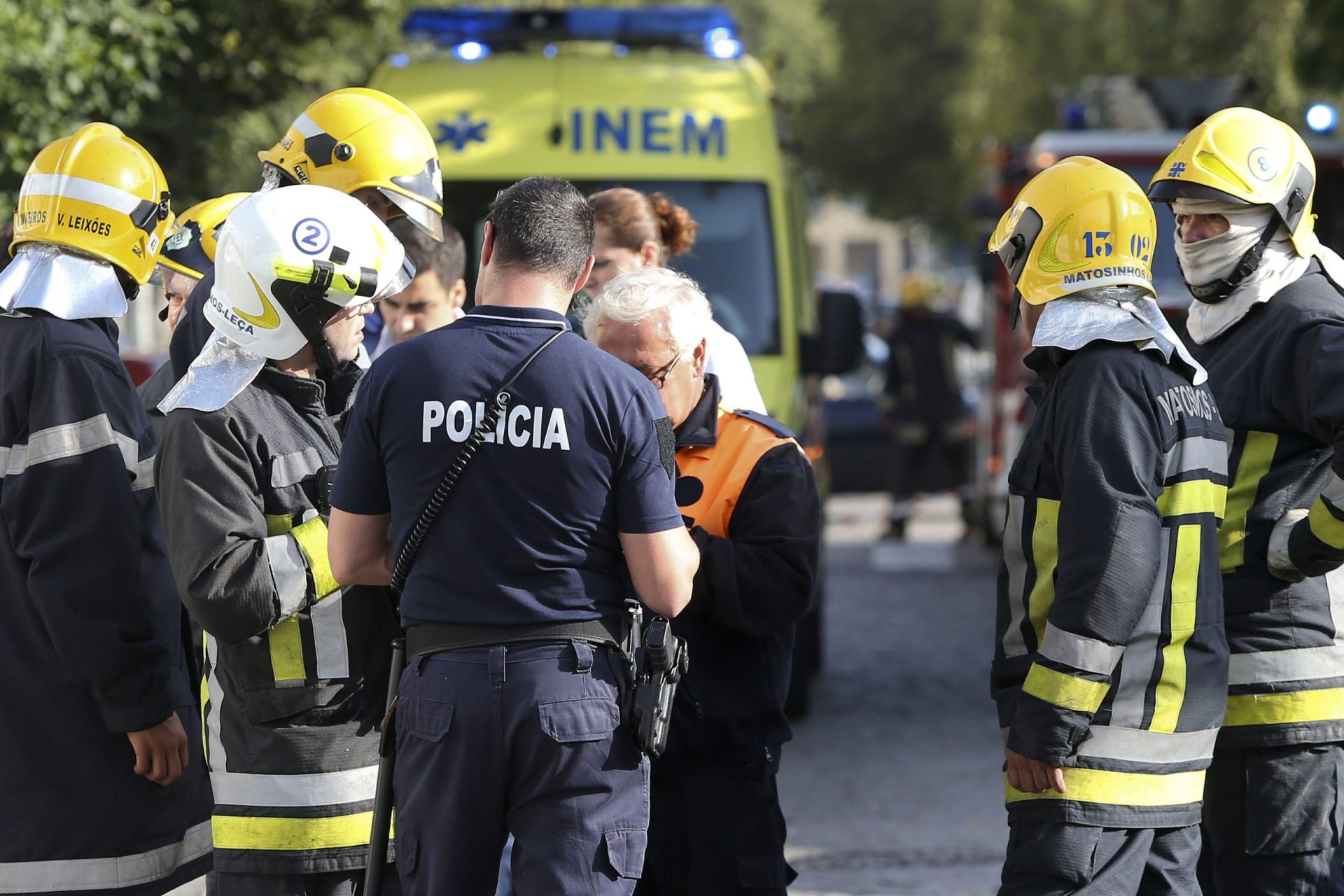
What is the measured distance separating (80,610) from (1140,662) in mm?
2139

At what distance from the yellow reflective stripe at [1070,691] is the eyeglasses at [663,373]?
1.01m

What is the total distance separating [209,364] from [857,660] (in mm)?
6375

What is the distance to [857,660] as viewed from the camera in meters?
9.09

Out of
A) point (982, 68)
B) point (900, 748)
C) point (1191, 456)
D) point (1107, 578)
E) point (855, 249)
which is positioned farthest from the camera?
point (855, 249)

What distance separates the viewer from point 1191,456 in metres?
3.19

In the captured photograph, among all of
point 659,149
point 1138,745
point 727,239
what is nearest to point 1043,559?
point 1138,745

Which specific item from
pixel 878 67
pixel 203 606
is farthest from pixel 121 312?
pixel 878 67

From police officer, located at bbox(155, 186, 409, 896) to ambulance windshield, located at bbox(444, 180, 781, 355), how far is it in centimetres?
359

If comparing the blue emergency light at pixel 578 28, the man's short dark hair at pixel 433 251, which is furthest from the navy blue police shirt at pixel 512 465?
the blue emergency light at pixel 578 28

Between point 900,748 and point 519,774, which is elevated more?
point 519,774

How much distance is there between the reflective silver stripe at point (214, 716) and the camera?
3174 millimetres

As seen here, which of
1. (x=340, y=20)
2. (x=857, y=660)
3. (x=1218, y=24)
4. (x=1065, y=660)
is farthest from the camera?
(x=1218, y=24)

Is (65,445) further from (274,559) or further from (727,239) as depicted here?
(727,239)

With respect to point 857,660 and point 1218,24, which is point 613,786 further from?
point 1218,24
